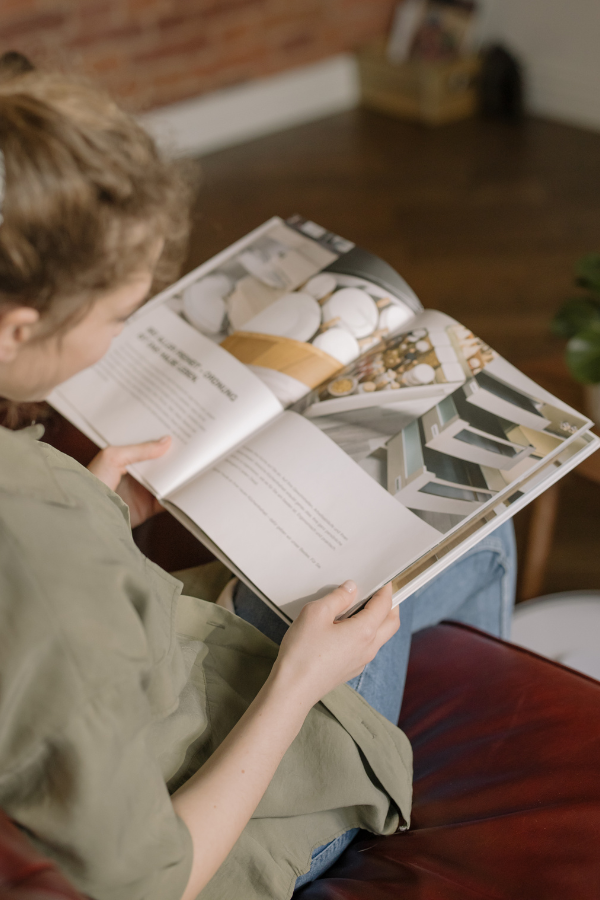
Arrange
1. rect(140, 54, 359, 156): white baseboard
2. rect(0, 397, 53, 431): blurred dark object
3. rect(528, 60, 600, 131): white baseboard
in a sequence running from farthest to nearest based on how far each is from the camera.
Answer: rect(140, 54, 359, 156): white baseboard
rect(528, 60, 600, 131): white baseboard
rect(0, 397, 53, 431): blurred dark object

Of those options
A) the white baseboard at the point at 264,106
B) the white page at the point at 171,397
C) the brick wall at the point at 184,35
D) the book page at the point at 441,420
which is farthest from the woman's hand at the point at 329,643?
the white baseboard at the point at 264,106

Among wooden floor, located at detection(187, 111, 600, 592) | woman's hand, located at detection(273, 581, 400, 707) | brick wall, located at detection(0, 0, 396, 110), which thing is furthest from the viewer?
brick wall, located at detection(0, 0, 396, 110)

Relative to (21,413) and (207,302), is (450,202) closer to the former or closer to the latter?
(207,302)

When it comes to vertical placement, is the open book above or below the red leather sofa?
above

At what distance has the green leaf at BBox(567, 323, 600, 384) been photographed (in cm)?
92

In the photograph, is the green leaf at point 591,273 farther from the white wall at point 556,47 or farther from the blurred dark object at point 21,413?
the white wall at point 556,47

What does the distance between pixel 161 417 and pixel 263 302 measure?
20 centimetres

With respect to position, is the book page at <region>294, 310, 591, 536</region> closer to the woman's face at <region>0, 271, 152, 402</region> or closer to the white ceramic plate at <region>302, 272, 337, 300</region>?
the white ceramic plate at <region>302, 272, 337, 300</region>

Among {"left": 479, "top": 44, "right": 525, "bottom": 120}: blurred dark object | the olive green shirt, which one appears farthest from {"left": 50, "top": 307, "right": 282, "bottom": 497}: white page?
{"left": 479, "top": 44, "right": 525, "bottom": 120}: blurred dark object

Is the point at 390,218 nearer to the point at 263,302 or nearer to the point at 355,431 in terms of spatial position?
the point at 263,302

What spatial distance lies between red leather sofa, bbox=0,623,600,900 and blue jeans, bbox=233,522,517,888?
35 millimetres

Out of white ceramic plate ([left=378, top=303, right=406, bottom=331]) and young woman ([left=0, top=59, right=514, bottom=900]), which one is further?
white ceramic plate ([left=378, top=303, right=406, bottom=331])

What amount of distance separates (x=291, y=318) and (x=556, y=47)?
7.38 feet

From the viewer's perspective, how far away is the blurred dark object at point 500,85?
2604mm
